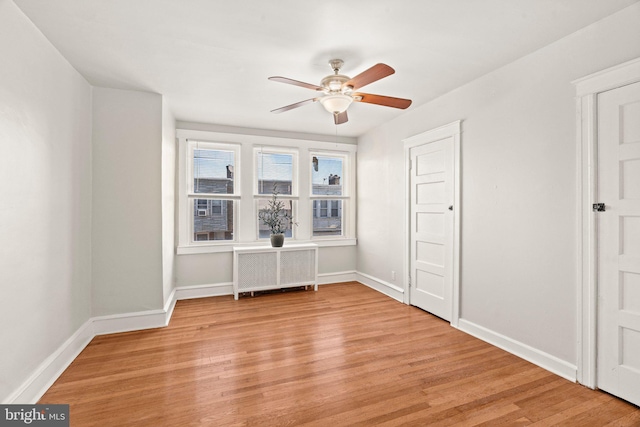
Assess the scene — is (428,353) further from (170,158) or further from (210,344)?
(170,158)

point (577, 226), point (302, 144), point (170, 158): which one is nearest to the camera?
point (577, 226)

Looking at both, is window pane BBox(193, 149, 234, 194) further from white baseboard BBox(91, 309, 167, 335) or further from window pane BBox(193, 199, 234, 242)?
white baseboard BBox(91, 309, 167, 335)

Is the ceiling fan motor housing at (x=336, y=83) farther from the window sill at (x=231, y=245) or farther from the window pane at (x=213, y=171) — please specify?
→ the window sill at (x=231, y=245)

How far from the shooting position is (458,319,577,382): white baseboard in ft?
7.40

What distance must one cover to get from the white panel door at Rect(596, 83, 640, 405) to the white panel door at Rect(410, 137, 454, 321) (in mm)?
1323

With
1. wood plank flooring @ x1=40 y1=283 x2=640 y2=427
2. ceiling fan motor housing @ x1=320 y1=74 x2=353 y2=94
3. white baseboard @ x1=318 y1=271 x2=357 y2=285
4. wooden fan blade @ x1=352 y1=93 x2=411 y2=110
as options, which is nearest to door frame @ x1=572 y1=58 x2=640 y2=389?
wood plank flooring @ x1=40 y1=283 x2=640 y2=427

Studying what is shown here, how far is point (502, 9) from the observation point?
1929 millimetres

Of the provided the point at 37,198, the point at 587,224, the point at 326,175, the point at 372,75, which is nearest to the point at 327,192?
the point at 326,175

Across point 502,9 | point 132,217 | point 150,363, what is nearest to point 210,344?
point 150,363

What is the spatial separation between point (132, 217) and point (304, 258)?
237cm

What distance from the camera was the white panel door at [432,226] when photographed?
3342 millimetres

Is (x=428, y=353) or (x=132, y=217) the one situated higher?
(x=132, y=217)

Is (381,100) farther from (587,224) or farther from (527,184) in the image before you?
(587,224)

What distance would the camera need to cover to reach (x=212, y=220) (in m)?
4.59
